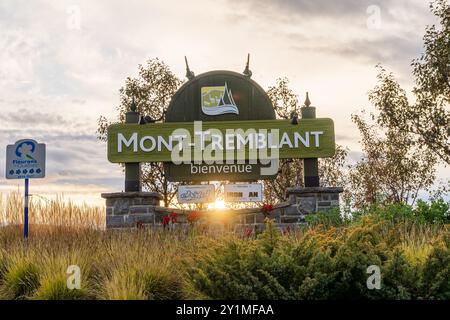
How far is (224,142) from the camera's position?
17.4 metres

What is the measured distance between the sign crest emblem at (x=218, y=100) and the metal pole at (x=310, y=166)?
213cm

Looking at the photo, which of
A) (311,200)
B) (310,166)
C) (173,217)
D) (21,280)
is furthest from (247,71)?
(21,280)

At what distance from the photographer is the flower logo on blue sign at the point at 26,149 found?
14703 millimetres

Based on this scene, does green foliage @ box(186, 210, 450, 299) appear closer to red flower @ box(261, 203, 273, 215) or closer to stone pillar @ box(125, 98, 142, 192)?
red flower @ box(261, 203, 273, 215)

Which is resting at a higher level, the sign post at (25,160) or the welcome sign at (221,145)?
the welcome sign at (221,145)

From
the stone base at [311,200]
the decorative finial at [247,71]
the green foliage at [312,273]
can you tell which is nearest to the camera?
the green foliage at [312,273]

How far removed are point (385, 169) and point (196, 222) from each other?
12.0 m

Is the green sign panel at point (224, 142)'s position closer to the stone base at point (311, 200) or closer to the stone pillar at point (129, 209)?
the stone base at point (311, 200)

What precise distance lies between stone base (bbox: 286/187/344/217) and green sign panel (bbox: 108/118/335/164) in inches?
48.9

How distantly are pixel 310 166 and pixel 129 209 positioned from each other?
17.8 ft

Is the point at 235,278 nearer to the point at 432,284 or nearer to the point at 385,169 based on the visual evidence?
the point at 432,284

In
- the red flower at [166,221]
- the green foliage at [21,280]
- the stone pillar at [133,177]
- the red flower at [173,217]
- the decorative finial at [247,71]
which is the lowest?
Result: the green foliage at [21,280]

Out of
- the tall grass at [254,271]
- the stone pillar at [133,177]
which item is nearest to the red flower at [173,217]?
the stone pillar at [133,177]

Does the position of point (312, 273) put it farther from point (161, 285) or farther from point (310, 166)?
point (310, 166)
